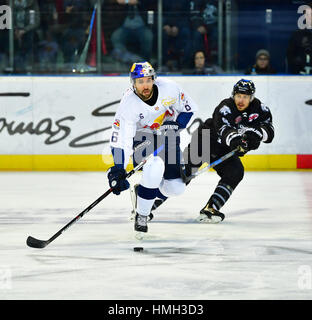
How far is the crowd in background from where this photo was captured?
7.80 meters

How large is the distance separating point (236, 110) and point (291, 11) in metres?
2.74

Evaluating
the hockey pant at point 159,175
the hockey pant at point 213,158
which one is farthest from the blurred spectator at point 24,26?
the hockey pant at point 159,175

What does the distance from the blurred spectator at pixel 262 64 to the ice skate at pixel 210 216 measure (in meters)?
2.91

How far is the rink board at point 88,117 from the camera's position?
7.79 metres

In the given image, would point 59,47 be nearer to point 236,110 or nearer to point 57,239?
point 236,110

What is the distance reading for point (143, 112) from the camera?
4746 mm

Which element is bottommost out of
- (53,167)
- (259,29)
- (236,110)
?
(53,167)

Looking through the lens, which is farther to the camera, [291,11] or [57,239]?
[291,11]

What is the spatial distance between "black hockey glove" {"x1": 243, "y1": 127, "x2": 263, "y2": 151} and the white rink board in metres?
2.55

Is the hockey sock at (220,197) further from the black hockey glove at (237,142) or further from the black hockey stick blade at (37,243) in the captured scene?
the black hockey stick blade at (37,243)

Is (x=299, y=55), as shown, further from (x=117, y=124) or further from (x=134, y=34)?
(x=117, y=124)

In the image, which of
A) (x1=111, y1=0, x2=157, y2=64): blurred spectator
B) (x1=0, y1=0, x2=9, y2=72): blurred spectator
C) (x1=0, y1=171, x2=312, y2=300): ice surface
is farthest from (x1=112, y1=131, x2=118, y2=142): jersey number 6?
(x1=0, y1=0, x2=9, y2=72): blurred spectator
